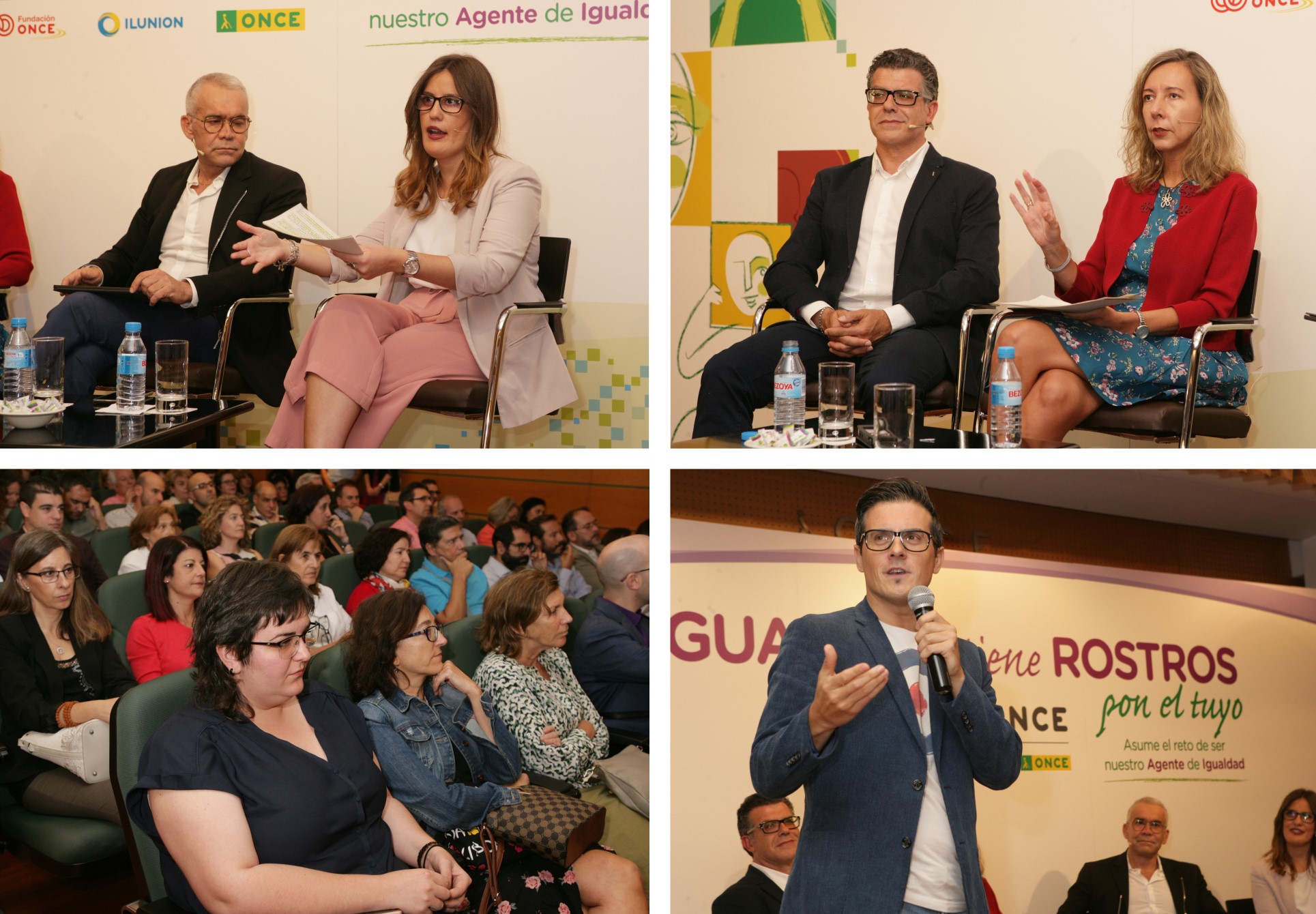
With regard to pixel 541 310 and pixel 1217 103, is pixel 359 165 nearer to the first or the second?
pixel 541 310

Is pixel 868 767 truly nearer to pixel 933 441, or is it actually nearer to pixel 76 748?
pixel 933 441

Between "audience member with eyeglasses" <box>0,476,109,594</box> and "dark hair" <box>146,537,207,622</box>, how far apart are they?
0.57 ft

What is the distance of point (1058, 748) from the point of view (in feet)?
10.2

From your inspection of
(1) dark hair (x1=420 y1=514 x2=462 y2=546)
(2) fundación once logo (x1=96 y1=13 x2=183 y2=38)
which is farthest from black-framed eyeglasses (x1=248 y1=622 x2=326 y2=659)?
(2) fundación once logo (x1=96 y1=13 x2=183 y2=38)

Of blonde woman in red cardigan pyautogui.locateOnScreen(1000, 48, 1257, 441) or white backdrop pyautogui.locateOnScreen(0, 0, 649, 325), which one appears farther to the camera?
white backdrop pyautogui.locateOnScreen(0, 0, 649, 325)

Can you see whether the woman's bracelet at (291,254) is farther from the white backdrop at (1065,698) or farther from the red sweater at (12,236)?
the red sweater at (12,236)

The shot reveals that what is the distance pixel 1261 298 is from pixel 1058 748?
5.59 ft

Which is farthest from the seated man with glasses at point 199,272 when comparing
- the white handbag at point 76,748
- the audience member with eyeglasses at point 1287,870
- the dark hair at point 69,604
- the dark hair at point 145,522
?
the audience member with eyeglasses at point 1287,870

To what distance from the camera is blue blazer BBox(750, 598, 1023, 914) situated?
1853mm

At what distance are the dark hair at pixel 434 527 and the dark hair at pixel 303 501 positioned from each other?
1.05 ft

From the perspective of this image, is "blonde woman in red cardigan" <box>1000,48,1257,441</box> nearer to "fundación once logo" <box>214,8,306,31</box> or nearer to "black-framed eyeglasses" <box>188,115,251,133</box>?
"black-framed eyeglasses" <box>188,115,251,133</box>

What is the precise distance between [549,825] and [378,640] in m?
0.47

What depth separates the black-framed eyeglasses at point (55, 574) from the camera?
8.08 feet

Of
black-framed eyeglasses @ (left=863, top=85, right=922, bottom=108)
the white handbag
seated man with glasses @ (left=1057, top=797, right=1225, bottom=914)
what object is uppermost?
black-framed eyeglasses @ (left=863, top=85, right=922, bottom=108)
